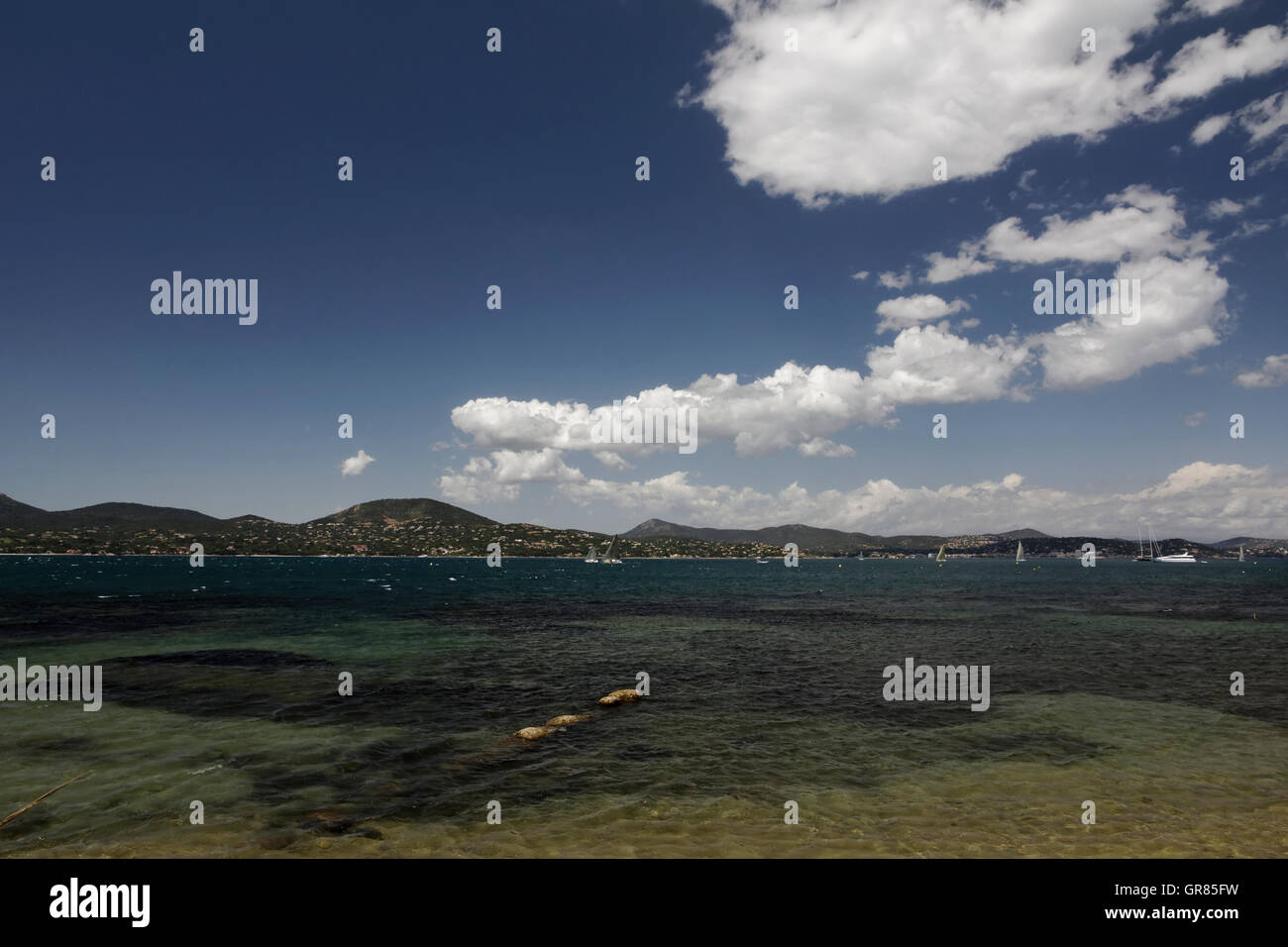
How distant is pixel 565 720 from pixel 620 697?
494 cm

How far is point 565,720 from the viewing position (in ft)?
90.3

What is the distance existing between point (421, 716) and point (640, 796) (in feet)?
44.9

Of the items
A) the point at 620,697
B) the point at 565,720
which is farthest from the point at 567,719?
the point at 620,697

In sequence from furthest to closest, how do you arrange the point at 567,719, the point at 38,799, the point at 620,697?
the point at 620,697, the point at 567,719, the point at 38,799

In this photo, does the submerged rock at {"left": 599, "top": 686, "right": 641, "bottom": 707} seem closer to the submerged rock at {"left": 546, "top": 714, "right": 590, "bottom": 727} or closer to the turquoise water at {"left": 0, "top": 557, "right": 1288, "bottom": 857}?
the turquoise water at {"left": 0, "top": 557, "right": 1288, "bottom": 857}

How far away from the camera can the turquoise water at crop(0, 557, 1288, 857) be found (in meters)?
16.4

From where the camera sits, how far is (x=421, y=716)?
28.6 metres

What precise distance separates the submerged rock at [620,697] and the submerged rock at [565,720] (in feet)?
8.35

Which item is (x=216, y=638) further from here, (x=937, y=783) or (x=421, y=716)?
(x=937, y=783)

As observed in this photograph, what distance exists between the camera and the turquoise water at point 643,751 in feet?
53.7

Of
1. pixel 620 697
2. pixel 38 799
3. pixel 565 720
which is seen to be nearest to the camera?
pixel 38 799

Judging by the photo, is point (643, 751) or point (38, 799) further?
point (643, 751)

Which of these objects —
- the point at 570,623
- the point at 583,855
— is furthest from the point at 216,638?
the point at 583,855

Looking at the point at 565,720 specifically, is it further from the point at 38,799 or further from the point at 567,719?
the point at 38,799
